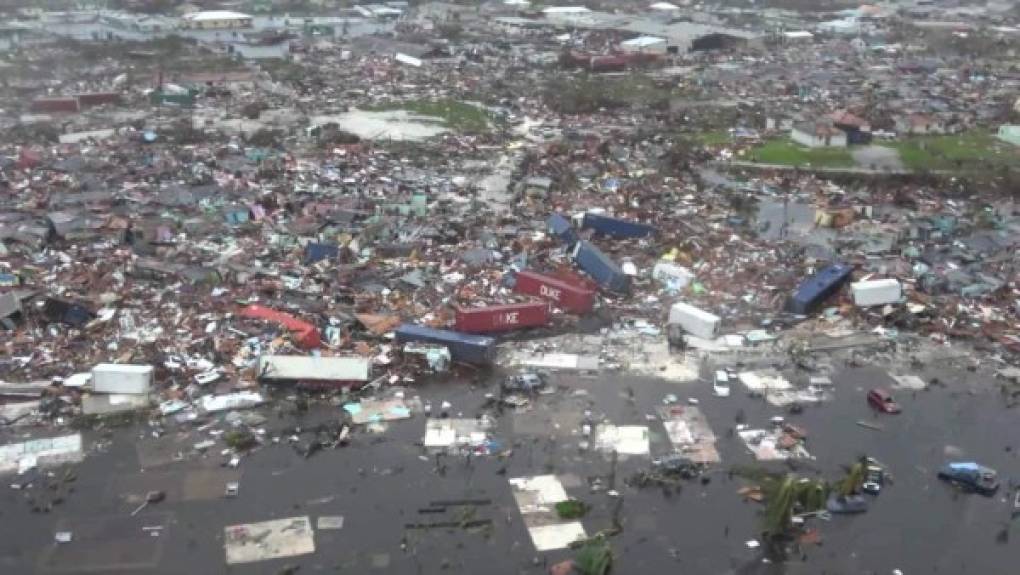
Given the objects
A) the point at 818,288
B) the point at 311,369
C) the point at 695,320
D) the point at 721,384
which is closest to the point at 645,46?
the point at 818,288

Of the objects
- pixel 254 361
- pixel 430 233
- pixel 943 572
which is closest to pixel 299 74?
pixel 430 233

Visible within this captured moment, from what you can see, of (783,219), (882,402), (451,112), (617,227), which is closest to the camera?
(882,402)

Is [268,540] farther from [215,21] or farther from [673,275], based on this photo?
[215,21]

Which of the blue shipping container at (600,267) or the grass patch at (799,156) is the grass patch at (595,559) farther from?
the grass patch at (799,156)

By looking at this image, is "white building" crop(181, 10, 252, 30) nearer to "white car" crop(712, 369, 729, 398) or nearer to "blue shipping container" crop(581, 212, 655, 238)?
"blue shipping container" crop(581, 212, 655, 238)

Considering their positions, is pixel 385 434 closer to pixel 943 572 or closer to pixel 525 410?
pixel 525 410

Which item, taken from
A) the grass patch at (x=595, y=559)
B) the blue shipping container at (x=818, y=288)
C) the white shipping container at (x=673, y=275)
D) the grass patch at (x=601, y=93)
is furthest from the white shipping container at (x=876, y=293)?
the grass patch at (x=601, y=93)

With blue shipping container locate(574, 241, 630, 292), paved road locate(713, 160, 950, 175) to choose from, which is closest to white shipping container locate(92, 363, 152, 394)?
blue shipping container locate(574, 241, 630, 292)
